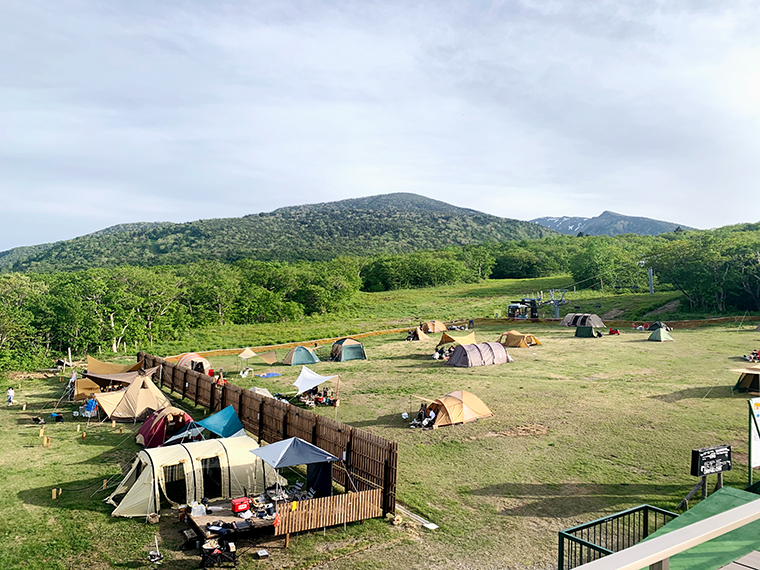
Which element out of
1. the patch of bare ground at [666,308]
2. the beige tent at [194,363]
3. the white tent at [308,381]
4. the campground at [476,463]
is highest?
the patch of bare ground at [666,308]

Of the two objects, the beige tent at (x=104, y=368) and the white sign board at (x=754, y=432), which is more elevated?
the white sign board at (x=754, y=432)

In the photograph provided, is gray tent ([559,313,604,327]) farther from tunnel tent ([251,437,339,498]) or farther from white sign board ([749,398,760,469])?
tunnel tent ([251,437,339,498])

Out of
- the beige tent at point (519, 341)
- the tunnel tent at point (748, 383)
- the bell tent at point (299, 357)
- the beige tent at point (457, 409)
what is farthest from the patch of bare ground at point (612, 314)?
the beige tent at point (457, 409)

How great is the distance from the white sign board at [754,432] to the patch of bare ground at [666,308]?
46.5 metres

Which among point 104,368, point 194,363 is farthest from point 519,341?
point 104,368

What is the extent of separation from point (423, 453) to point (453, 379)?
36.9ft

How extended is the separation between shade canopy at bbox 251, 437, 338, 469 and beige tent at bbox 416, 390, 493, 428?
7.23 meters

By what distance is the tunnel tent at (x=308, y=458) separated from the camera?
1288cm

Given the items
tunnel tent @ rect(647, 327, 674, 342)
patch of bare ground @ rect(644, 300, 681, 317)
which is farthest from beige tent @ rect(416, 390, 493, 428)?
patch of bare ground @ rect(644, 300, 681, 317)

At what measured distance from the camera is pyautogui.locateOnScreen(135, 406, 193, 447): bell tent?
17906 mm

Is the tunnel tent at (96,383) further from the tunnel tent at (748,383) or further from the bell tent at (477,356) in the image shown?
the tunnel tent at (748,383)

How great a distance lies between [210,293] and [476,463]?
46146mm

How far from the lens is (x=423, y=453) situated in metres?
16.8

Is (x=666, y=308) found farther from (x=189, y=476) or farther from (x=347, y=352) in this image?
(x=189, y=476)
